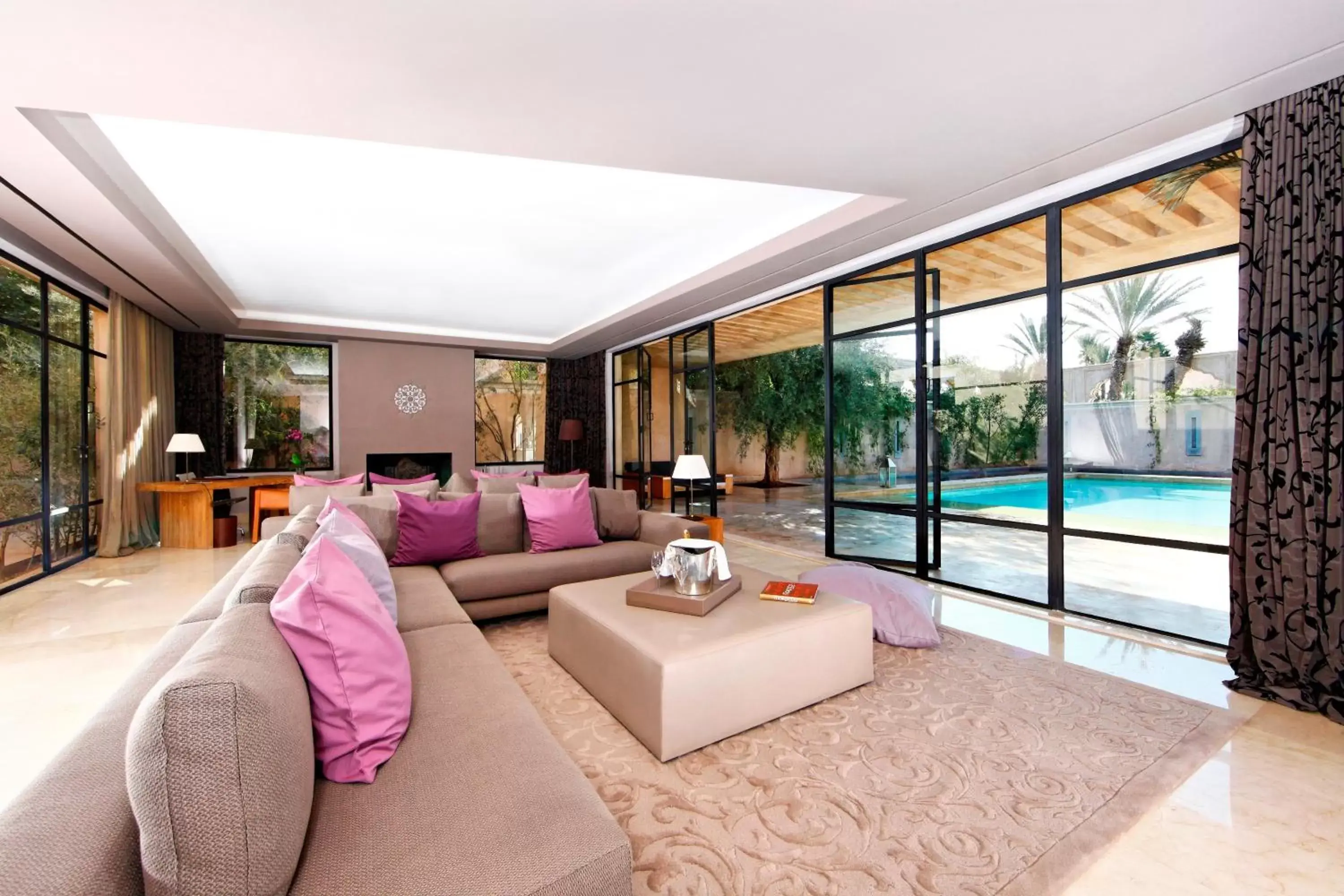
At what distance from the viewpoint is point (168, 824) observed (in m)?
0.81

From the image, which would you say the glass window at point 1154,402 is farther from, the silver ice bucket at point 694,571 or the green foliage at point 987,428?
the silver ice bucket at point 694,571

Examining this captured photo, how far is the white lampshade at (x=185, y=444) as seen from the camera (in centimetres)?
638

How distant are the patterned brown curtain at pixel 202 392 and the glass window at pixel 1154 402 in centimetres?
908

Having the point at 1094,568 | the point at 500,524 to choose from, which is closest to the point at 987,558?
the point at 1094,568

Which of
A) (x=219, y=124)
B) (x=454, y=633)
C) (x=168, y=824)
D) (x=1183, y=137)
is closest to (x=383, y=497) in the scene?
(x=454, y=633)

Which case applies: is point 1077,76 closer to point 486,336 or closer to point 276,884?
point 276,884

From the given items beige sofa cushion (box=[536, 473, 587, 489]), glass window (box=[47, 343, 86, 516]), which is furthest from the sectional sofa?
glass window (box=[47, 343, 86, 516])

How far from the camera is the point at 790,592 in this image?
8.85 feet

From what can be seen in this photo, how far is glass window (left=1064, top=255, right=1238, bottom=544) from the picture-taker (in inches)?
120

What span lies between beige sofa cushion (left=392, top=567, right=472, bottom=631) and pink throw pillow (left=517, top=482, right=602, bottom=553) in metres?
0.69

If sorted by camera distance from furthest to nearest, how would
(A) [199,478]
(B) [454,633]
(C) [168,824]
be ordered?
(A) [199,478] < (B) [454,633] < (C) [168,824]

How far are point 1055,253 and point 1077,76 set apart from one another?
1.48m

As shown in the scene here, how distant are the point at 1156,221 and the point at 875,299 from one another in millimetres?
1897

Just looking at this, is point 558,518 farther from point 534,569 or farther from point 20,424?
point 20,424
